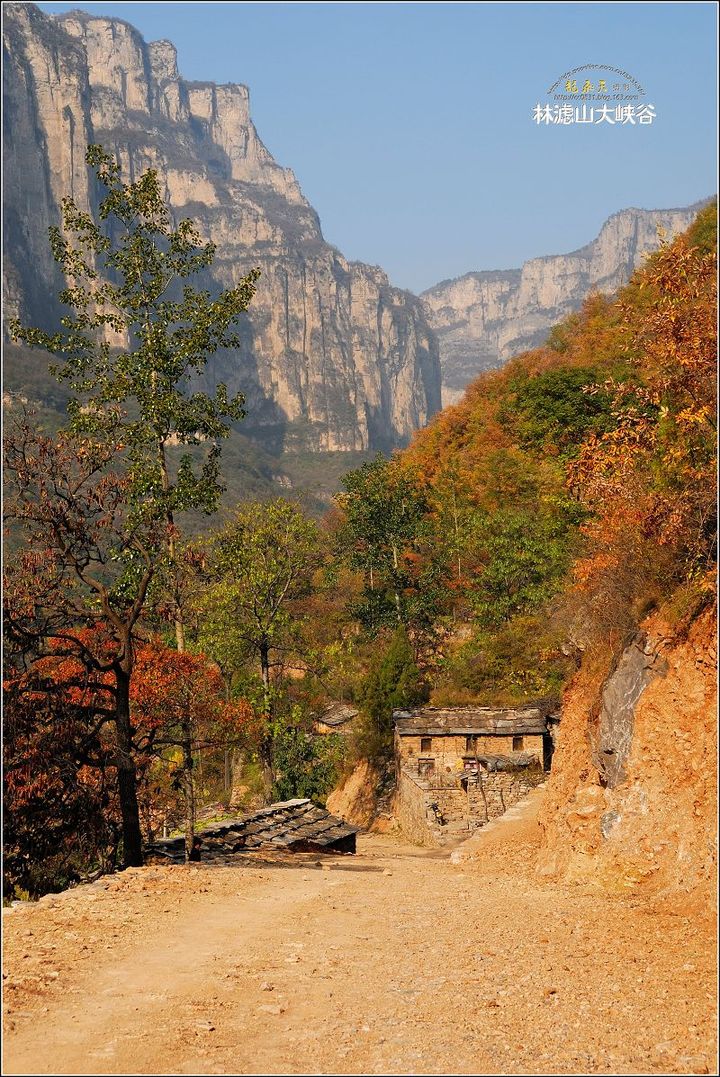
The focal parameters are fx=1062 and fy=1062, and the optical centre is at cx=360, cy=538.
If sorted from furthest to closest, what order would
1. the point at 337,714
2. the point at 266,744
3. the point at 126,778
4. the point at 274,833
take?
1. the point at 337,714
2. the point at 266,744
3. the point at 274,833
4. the point at 126,778

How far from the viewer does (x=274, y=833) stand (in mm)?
19281

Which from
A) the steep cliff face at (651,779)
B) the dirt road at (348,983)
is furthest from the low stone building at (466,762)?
the dirt road at (348,983)

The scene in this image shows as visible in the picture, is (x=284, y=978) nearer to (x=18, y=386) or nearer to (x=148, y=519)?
(x=148, y=519)

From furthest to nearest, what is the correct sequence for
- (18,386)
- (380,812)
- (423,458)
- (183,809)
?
(18,386), (423,458), (380,812), (183,809)

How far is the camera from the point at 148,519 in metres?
17.5

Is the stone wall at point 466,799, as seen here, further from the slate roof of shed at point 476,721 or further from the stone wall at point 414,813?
the slate roof of shed at point 476,721

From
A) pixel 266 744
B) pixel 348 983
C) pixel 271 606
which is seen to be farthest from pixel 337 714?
pixel 348 983

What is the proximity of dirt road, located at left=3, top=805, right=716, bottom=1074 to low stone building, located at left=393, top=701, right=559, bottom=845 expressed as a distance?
16.9 meters

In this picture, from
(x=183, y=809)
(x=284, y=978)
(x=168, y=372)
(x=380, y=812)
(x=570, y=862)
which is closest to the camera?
(x=284, y=978)

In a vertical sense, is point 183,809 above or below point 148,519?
below

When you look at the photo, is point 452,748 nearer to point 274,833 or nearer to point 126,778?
point 274,833

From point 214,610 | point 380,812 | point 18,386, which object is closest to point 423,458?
point 380,812

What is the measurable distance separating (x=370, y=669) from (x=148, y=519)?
796 inches

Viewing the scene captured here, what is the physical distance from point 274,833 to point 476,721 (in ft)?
40.3
